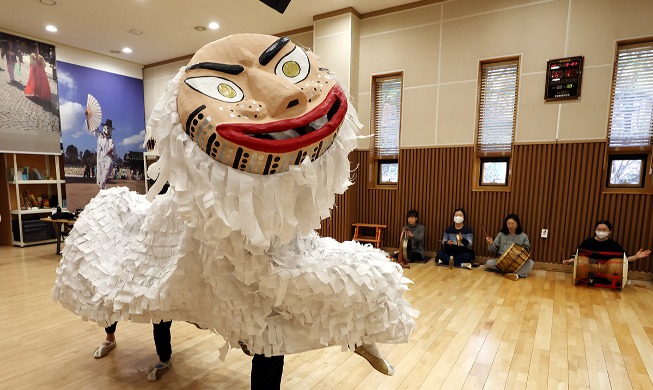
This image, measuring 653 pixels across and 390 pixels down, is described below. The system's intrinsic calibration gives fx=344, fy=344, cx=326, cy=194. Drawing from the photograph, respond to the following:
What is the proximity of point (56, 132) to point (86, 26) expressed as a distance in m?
1.98

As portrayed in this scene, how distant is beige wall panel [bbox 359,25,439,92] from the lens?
4797mm

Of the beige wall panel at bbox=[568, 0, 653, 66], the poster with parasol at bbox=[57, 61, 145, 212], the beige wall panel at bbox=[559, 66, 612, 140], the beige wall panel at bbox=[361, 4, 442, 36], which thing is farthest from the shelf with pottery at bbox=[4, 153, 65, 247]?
the beige wall panel at bbox=[568, 0, 653, 66]

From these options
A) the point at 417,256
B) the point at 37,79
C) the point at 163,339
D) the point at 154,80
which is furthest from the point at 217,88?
the point at 154,80

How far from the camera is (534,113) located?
4.26 m

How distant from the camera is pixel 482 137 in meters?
4.65

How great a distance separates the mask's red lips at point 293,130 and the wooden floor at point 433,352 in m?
1.63

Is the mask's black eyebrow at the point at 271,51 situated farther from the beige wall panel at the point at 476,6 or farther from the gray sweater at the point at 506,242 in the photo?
the beige wall panel at the point at 476,6

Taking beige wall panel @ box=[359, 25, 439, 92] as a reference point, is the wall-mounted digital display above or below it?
below

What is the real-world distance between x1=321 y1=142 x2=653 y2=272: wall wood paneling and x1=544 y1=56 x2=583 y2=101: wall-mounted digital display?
601 mm

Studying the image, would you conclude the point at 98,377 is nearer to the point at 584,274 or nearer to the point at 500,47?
the point at 584,274

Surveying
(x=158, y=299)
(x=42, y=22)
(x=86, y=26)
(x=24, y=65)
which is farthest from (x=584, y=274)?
(x=24, y=65)

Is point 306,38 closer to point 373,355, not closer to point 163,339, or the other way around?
point 163,339

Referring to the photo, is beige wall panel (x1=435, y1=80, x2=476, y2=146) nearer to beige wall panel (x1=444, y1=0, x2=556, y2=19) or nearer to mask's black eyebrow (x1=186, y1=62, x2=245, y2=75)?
beige wall panel (x1=444, y1=0, x2=556, y2=19)

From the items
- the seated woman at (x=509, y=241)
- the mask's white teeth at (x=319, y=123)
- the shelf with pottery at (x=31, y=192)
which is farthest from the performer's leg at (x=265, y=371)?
the shelf with pottery at (x=31, y=192)
